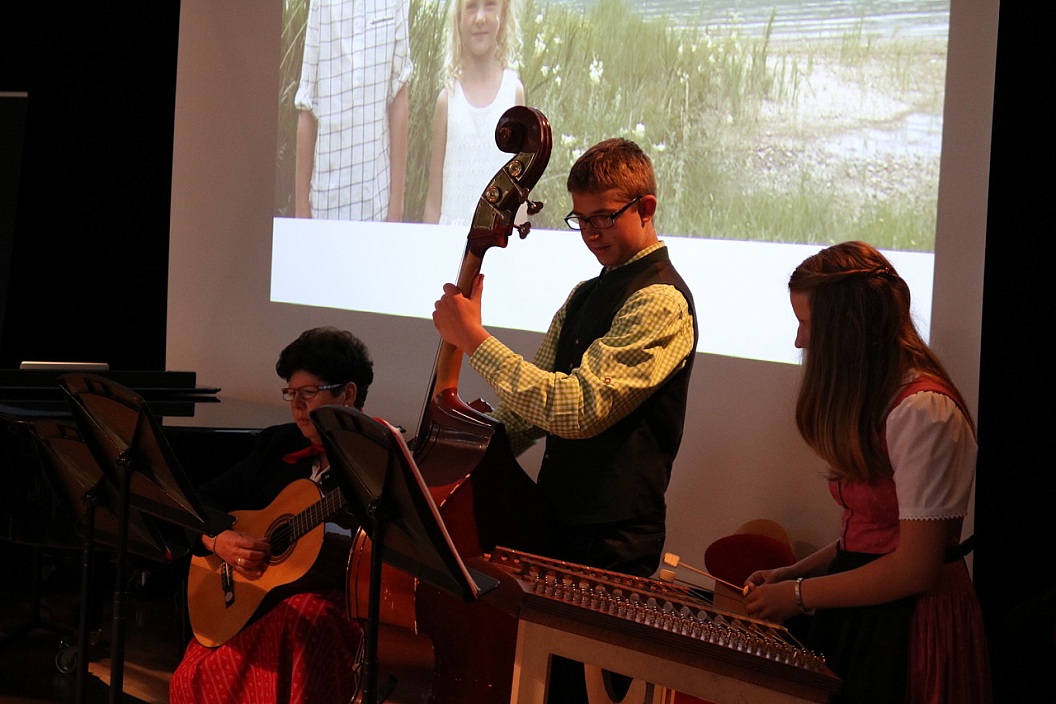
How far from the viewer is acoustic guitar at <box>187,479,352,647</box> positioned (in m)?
2.58

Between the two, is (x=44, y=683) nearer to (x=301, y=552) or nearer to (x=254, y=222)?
(x=301, y=552)

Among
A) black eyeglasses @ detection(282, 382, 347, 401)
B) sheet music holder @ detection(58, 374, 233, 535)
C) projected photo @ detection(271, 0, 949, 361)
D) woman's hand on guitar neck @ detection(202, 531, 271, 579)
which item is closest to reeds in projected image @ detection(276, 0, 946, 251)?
projected photo @ detection(271, 0, 949, 361)

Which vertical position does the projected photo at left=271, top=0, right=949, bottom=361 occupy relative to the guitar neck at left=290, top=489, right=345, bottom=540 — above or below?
above

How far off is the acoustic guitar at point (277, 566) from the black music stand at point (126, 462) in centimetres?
22

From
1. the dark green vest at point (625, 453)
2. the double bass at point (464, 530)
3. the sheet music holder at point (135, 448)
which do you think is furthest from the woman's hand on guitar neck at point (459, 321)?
the sheet music holder at point (135, 448)

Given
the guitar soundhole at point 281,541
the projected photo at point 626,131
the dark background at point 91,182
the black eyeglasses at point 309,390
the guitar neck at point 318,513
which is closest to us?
the guitar neck at point 318,513

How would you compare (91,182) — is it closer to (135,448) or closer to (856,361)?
(135,448)

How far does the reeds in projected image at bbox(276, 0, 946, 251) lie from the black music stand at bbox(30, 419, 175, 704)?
1675 millimetres

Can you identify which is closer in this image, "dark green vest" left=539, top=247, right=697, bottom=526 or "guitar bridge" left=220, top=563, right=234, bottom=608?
"dark green vest" left=539, top=247, right=697, bottom=526

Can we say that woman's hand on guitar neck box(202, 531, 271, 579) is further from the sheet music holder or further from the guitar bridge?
the sheet music holder

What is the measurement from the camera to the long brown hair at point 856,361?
70.3 inches

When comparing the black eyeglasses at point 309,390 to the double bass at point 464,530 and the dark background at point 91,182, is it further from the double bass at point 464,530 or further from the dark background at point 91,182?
the dark background at point 91,182

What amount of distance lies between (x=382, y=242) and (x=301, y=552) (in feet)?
6.55

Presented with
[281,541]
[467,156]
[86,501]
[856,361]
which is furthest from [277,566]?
[467,156]
